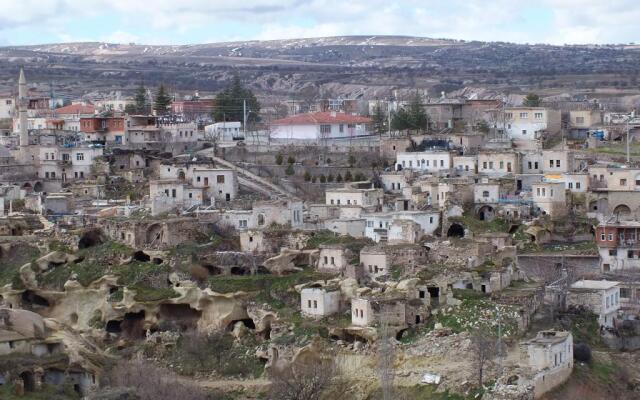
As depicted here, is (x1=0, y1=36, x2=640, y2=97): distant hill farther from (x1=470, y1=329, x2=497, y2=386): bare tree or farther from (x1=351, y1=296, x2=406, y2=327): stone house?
(x1=470, y1=329, x2=497, y2=386): bare tree

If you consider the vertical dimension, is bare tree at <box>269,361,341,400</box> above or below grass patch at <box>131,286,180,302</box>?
below

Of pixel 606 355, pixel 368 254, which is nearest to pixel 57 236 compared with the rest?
pixel 368 254

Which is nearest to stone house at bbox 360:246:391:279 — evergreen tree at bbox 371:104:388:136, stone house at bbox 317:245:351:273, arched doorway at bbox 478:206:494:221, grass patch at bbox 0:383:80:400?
stone house at bbox 317:245:351:273

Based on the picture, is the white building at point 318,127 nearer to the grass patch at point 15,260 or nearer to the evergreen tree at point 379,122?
the evergreen tree at point 379,122

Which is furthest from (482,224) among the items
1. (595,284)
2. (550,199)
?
(595,284)

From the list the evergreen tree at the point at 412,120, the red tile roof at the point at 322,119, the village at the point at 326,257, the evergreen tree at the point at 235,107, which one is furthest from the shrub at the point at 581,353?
the evergreen tree at the point at 235,107

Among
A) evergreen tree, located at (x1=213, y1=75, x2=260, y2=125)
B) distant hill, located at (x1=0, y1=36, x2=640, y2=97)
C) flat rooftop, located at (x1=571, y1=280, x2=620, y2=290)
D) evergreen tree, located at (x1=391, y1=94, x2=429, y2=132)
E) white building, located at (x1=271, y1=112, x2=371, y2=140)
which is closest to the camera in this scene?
flat rooftop, located at (x1=571, y1=280, x2=620, y2=290)

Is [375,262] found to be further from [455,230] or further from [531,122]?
[531,122]
